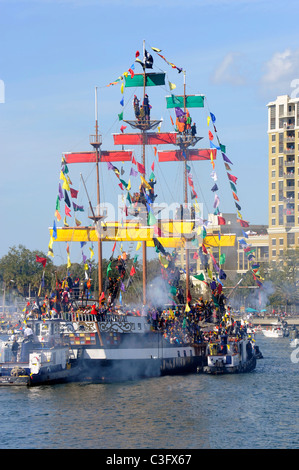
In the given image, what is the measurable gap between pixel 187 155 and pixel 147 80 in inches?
392

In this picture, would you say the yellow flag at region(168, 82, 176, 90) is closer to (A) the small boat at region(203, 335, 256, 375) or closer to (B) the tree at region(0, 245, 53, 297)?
(A) the small boat at region(203, 335, 256, 375)

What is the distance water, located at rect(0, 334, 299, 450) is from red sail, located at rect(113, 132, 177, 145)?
24777mm

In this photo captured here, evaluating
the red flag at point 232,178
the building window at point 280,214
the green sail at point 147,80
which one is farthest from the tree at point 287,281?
the red flag at point 232,178

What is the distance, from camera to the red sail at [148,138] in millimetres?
85438

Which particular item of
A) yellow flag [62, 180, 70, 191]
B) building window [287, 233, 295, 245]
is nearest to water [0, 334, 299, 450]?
yellow flag [62, 180, 70, 191]

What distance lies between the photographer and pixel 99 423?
159 feet

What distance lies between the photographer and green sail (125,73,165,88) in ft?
270

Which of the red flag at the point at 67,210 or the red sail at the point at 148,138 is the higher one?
the red sail at the point at 148,138

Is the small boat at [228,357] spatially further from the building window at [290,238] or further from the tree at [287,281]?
the building window at [290,238]

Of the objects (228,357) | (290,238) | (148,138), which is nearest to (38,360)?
(228,357)
